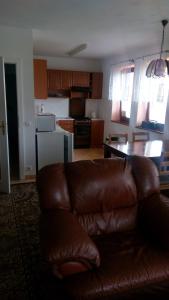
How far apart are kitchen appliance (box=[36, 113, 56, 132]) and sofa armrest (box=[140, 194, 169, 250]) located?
8.54 feet

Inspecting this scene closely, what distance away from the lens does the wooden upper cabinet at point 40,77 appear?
414cm

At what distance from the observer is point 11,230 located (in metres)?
2.46

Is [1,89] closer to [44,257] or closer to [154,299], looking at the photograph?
[44,257]

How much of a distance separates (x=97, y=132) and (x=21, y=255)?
4799mm

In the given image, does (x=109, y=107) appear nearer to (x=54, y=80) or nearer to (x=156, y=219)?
(x=54, y=80)

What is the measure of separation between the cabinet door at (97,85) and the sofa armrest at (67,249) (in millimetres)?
5464

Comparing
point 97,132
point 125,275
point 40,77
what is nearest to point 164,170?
point 125,275

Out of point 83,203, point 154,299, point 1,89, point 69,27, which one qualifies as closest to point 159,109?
point 69,27

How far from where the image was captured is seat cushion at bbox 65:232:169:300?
1234 millimetres

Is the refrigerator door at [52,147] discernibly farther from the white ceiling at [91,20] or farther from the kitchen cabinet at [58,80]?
the kitchen cabinet at [58,80]

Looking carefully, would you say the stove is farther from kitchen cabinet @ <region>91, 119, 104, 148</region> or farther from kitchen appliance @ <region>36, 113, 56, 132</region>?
kitchen appliance @ <region>36, 113, 56, 132</region>

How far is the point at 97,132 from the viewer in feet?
21.5

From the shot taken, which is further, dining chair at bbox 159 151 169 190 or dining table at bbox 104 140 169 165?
dining table at bbox 104 140 169 165

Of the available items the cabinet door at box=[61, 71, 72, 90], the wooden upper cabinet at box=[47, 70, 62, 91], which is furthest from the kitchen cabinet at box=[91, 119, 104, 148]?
the wooden upper cabinet at box=[47, 70, 62, 91]
